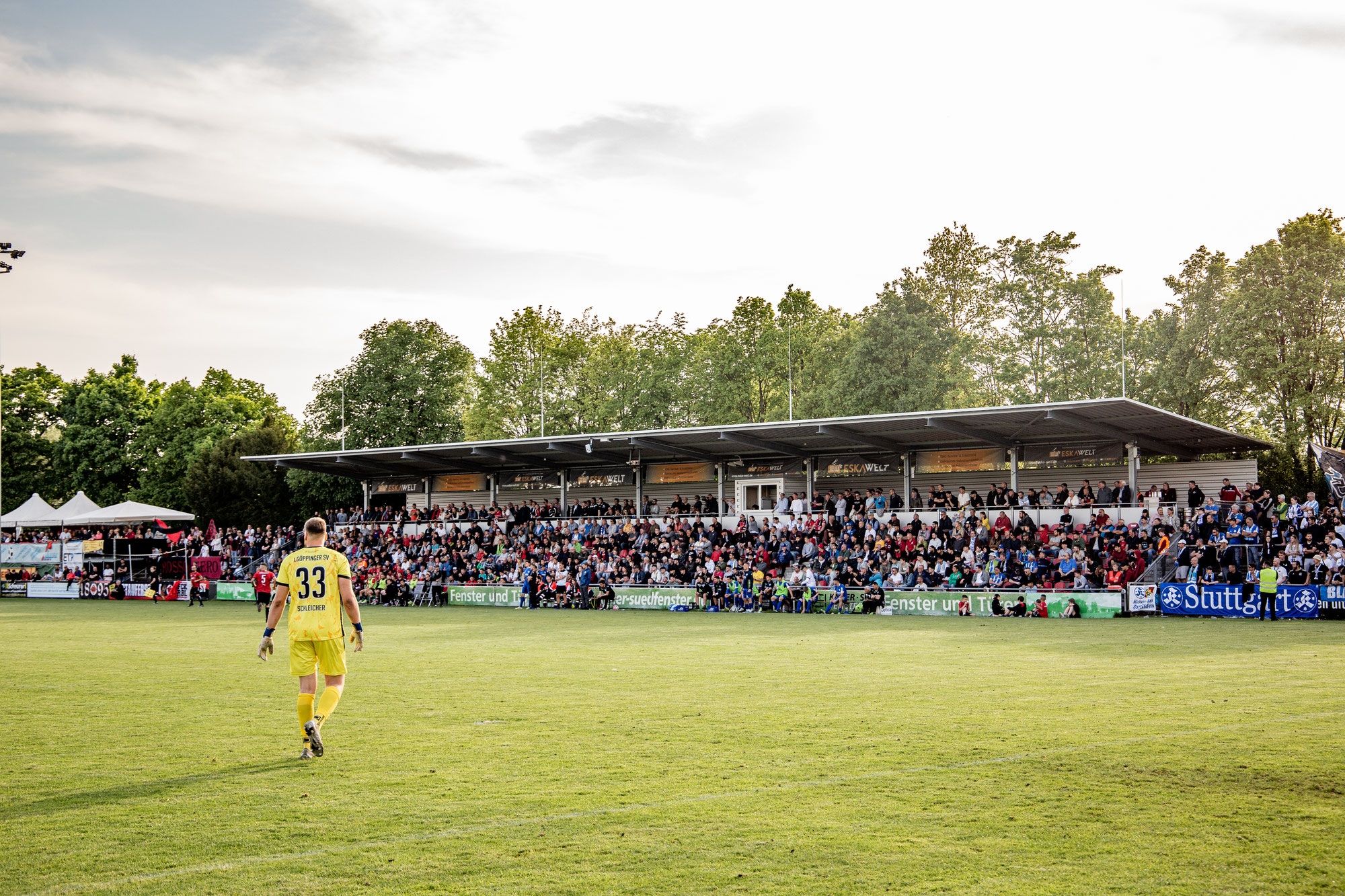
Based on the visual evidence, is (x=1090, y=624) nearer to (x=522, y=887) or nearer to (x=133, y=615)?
(x=522, y=887)

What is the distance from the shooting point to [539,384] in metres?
68.1

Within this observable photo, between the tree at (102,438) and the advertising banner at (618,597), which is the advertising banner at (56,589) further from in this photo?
the tree at (102,438)

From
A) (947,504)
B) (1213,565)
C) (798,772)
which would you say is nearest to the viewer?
(798,772)

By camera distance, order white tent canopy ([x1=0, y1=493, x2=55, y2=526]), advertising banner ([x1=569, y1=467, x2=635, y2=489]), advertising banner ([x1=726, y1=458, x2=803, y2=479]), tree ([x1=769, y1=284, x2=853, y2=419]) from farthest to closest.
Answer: tree ([x1=769, y1=284, x2=853, y2=419]), white tent canopy ([x1=0, y1=493, x2=55, y2=526]), advertising banner ([x1=569, y1=467, x2=635, y2=489]), advertising banner ([x1=726, y1=458, x2=803, y2=479])

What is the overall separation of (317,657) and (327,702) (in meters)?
0.39

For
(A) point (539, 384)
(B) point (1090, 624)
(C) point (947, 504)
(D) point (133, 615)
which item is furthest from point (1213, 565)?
(A) point (539, 384)

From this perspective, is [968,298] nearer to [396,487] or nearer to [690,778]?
[396,487]

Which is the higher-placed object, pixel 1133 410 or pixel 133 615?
pixel 1133 410

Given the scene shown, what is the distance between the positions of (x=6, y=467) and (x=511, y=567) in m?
50.3

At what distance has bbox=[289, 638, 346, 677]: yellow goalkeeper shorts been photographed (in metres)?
9.19

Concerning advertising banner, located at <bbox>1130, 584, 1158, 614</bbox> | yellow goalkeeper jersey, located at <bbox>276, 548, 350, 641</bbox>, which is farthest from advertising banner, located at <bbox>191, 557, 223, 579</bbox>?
yellow goalkeeper jersey, located at <bbox>276, 548, 350, 641</bbox>

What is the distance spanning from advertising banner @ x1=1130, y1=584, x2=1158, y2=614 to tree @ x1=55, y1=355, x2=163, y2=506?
65268 millimetres

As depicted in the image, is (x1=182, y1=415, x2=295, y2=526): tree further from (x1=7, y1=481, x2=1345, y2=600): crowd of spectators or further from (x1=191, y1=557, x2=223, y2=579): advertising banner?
(x1=191, y1=557, x2=223, y2=579): advertising banner

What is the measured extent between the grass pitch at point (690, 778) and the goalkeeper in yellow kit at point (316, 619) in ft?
1.56
